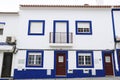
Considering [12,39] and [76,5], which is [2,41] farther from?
[76,5]

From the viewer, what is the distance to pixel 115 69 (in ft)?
51.0

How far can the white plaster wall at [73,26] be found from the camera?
16000 mm

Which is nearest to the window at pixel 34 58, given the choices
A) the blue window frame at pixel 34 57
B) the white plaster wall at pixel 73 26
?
the blue window frame at pixel 34 57

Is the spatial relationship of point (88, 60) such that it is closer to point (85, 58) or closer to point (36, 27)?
point (85, 58)

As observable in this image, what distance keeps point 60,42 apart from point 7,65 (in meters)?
5.43

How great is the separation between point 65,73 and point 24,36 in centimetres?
517

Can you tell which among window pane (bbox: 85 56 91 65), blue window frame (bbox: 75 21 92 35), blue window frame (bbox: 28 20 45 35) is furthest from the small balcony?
window pane (bbox: 85 56 91 65)

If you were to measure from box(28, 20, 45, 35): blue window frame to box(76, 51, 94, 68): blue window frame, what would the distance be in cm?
408

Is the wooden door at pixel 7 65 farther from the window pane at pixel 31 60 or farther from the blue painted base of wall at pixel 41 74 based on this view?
the window pane at pixel 31 60

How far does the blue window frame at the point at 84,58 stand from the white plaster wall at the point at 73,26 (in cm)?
55

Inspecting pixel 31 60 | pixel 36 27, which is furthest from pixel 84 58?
pixel 36 27

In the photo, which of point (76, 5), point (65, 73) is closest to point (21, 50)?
point (65, 73)

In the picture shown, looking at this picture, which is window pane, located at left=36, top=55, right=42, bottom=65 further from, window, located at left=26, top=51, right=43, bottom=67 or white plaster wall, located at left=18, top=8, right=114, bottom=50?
white plaster wall, located at left=18, top=8, right=114, bottom=50

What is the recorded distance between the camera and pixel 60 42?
1587 cm
